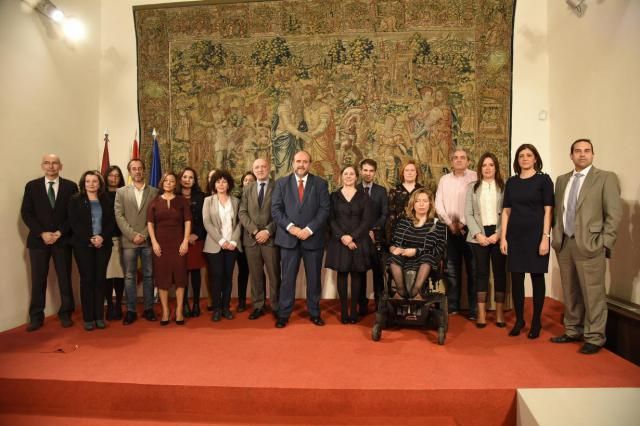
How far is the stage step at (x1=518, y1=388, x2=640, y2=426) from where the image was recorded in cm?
253

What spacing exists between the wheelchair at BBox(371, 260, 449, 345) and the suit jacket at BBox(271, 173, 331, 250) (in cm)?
95

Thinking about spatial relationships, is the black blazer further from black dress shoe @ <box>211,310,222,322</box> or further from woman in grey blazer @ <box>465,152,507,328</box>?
woman in grey blazer @ <box>465,152,507,328</box>

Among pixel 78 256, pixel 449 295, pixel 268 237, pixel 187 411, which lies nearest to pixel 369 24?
pixel 268 237

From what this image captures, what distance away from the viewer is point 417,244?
4.30 metres

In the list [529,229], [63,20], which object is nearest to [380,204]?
[529,229]

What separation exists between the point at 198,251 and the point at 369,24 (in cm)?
412

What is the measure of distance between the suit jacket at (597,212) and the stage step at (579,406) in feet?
4.33

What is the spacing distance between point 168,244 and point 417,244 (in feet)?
9.20

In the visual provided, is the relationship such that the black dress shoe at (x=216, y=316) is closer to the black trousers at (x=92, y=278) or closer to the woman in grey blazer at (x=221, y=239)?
the woman in grey blazer at (x=221, y=239)

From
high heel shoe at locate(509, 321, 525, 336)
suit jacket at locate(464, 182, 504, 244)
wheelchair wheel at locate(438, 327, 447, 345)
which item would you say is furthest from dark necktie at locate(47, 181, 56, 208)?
high heel shoe at locate(509, 321, 525, 336)

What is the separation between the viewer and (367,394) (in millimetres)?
2941

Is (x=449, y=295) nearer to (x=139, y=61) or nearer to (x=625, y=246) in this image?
(x=625, y=246)

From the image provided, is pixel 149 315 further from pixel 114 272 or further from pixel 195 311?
pixel 114 272

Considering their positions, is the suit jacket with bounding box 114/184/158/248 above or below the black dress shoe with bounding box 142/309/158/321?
above
